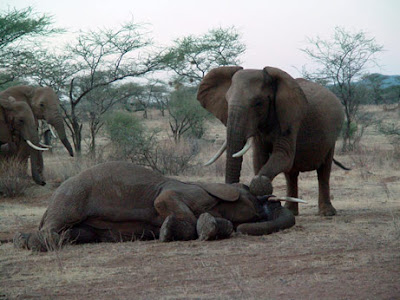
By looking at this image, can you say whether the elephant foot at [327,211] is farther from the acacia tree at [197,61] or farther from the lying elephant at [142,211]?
the acacia tree at [197,61]

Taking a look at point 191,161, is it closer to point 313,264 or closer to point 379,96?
point 313,264

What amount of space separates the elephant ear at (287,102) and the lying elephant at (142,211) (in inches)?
53.2

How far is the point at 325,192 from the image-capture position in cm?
853

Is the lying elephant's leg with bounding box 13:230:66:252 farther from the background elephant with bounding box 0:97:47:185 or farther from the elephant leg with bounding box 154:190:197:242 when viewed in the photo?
the background elephant with bounding box 0:97:47:185

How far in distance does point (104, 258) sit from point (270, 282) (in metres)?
1.68

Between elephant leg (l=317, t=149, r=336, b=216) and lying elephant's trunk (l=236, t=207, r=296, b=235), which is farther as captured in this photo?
elephant leg (l=317, t=149, r=336, b=216)

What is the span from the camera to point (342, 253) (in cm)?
513

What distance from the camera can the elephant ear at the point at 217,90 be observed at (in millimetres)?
8312

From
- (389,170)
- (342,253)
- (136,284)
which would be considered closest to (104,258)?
(136,284)

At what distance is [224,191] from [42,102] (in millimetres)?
9753

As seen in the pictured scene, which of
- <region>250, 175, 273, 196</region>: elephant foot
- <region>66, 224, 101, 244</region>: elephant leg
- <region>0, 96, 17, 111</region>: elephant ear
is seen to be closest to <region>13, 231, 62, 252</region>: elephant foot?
<region>66, 224, 101, 244</region>: elephant leg

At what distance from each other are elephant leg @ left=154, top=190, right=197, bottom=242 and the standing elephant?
33.1 inches

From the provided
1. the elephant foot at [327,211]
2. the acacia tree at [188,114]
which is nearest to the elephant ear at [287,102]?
the elephant foot at [327,211]

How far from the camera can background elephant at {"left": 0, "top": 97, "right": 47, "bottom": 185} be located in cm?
1284
